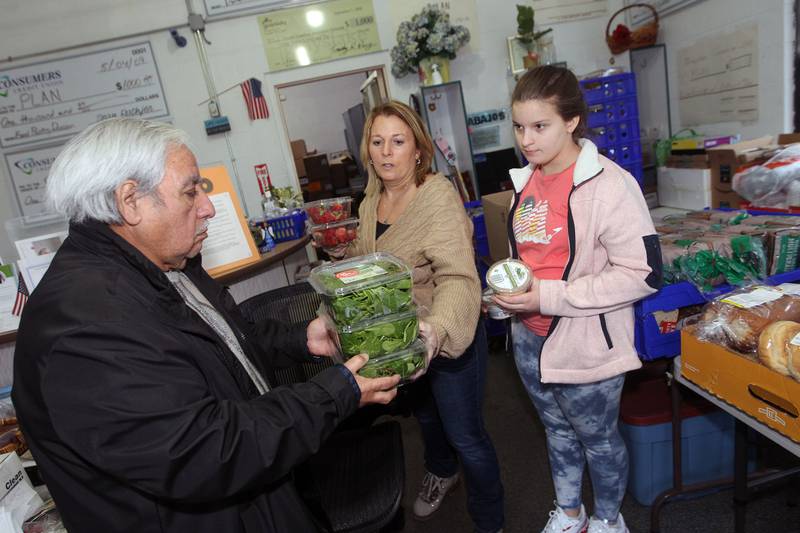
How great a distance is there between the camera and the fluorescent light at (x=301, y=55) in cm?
419

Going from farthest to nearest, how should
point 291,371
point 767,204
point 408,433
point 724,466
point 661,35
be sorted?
point 661,35
point 408,433
point 767,204
point 724,466
point 291,371

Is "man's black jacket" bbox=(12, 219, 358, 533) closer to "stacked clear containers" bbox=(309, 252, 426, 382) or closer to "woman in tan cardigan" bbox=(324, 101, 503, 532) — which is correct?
"stacked clear containers" bbox=(309, 252, 426, 382)

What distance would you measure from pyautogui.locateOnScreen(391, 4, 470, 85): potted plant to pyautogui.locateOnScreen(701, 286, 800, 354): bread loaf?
330 cm

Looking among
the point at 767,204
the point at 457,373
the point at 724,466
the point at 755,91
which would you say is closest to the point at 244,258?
the point at 457,373

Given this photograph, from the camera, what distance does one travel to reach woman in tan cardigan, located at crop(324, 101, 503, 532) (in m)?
1.37

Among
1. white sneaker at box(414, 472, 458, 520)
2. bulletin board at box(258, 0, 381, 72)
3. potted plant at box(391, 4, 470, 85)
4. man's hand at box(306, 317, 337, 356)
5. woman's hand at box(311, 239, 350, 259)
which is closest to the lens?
man's hand at box(306, 317, 337, 356)

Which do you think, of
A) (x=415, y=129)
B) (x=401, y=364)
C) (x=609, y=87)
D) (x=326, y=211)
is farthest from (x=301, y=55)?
(x=401, y=364)

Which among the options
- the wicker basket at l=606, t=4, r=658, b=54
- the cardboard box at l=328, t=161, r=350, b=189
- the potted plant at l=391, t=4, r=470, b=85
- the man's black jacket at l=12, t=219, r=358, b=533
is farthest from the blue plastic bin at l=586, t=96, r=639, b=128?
the cardboard box at l=328, t=161, r=350, b=189

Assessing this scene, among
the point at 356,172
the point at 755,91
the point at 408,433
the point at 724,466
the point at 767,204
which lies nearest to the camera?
the point at 724,466

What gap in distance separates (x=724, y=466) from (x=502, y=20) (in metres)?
3.93

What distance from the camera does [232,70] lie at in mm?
4176

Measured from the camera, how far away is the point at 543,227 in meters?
1.44

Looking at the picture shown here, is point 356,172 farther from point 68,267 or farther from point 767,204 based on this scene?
point 68,267

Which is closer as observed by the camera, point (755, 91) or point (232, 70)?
point (755, 91)
